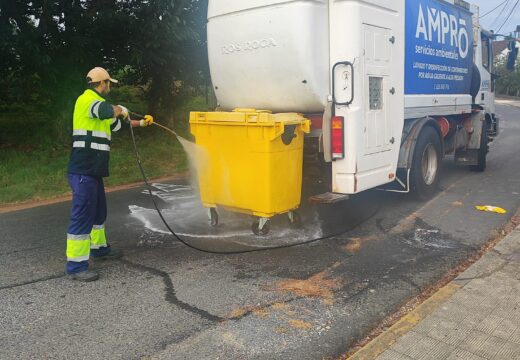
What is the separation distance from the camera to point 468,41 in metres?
8.43

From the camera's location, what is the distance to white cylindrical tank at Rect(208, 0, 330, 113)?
5262 millimetres

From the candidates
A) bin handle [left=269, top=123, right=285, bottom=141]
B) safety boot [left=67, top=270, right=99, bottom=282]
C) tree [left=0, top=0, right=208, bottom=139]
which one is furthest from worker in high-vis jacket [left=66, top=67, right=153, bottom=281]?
tree [left=0, top=0, right=208, bottom=139]

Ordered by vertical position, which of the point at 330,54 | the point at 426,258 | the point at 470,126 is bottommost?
the point at 426,258

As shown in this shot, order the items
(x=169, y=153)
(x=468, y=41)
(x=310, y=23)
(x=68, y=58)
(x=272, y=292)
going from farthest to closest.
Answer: (x=169, y=153) < (x=68, y=58) < (x=468, y=41) < (x=310, y=23) < (x=272, y=292)

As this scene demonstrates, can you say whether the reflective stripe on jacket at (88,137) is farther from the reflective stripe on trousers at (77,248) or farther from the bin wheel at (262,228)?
the bin wheel at (262,228)

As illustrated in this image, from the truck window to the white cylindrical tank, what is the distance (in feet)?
17.3

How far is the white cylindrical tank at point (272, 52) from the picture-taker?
17.3 feet

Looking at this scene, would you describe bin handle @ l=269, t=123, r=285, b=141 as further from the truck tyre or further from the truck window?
the truck window

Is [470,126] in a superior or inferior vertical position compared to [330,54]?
inferior

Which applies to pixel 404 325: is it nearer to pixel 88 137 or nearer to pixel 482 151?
pixel 88 137

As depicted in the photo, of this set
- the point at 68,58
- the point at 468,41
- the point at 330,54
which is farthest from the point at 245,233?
the point at 68,58

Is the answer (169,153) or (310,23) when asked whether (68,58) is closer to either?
(169,153)

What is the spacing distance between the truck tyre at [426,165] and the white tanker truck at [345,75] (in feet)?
0.06

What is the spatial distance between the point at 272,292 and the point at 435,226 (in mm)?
2804
